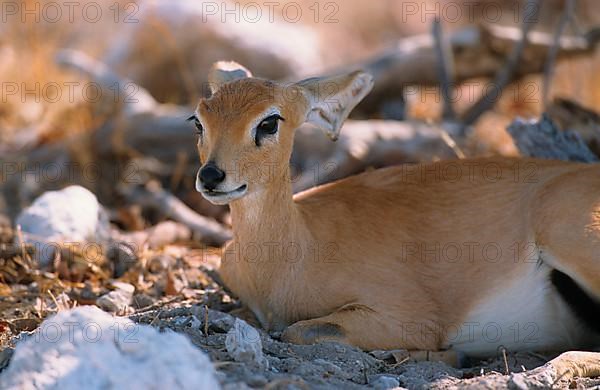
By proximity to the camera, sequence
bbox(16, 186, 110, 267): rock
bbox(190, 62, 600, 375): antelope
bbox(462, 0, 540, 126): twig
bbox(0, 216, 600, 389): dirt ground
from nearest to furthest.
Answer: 1. bbox(0, 216, 600, 389): dirt ground
2. bbox(190, 62, 600, 375): antelope
3. bbox(16, 186, 110, 267): rock
4. bbox(462, 0, 540, 126): twig

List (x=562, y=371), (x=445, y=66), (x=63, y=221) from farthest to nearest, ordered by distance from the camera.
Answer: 1. (x=445, y=66)
2. (x=63, y=221)
3. (x=562, y=371)

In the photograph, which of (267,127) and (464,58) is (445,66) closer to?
(464,58)

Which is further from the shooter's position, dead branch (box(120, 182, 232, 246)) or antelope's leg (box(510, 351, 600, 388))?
dead branch (box(120, 182, 232, 246))

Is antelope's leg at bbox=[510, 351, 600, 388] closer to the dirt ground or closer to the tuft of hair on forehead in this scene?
the dirt ground

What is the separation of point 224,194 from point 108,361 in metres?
1.75

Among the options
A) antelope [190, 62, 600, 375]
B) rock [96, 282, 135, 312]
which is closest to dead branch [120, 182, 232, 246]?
rock [96, 282, 135, 312]

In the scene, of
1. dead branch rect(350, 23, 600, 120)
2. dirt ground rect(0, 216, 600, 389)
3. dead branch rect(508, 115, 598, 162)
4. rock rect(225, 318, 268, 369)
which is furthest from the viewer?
dead branch rect(350, 23, 600, 120)

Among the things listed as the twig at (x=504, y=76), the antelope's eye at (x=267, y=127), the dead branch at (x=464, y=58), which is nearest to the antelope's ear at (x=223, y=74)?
the antelope's eye at (x=267, y=127)

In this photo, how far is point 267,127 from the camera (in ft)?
20.6

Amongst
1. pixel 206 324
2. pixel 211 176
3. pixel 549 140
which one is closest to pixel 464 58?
pixel 549 140

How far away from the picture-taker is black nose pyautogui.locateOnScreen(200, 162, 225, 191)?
229 inches

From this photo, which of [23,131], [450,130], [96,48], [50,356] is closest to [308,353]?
[50,356]

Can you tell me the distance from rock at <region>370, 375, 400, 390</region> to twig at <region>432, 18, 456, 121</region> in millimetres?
5612

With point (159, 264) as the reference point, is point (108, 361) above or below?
above
